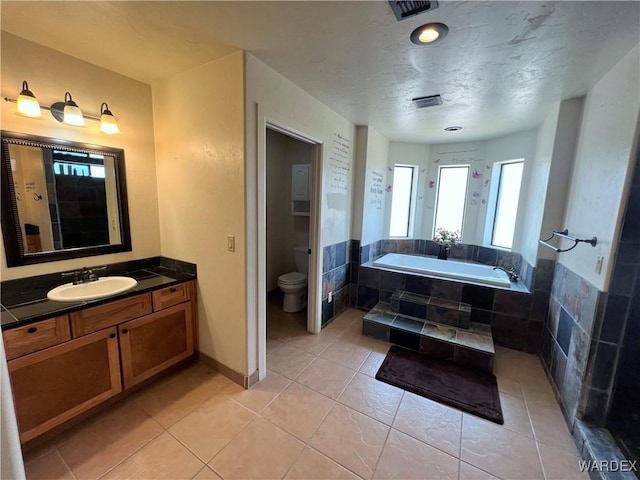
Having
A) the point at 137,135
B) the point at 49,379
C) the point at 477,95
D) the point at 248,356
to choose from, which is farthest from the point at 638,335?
the point at 137,135

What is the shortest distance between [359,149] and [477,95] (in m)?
1.31

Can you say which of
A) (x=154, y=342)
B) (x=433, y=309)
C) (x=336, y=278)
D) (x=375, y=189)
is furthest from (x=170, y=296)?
(x=375, y=189)

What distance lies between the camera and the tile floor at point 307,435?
1452 mm

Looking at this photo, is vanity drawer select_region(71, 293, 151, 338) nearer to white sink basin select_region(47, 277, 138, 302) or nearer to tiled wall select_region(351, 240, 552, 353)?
white sink basin select_region(47, 277, 138, 302)

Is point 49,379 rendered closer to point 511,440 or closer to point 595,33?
point 511,440

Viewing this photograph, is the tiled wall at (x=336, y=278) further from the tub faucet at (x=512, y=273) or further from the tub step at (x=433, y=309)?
the tub faucet at (x=512, y=273)

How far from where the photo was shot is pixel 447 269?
343 centimetres

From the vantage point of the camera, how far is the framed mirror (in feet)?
5.53

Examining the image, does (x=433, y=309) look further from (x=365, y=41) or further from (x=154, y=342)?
(x=154, y=342)

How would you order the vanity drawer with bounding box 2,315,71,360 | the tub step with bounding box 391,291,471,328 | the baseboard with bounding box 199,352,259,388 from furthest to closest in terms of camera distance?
the tub step with bounding box 391,291,471,328, the baseboard with bounding box 199,352,259,388, the vanity drawer with bounding box 2,315,71,360

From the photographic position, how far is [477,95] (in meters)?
2.21

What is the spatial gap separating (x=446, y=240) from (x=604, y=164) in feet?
7.42

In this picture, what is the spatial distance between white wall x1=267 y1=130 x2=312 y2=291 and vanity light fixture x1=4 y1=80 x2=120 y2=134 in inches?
78.9

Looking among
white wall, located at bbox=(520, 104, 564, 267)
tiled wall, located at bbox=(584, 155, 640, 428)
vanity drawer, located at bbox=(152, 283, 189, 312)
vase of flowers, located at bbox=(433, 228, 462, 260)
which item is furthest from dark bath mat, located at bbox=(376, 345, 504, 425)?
vase of flowers, located at bbox=(433, 228, 462, 260)
